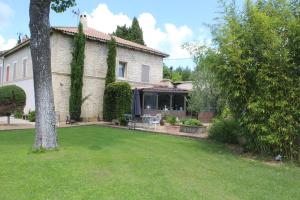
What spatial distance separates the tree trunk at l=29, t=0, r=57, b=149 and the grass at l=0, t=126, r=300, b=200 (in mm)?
548

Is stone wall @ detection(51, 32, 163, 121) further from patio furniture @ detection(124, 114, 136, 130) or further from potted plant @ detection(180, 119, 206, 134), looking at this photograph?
potted plant @ detection(180, 119, 206, 134)

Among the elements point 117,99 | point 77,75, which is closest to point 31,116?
point 77,75

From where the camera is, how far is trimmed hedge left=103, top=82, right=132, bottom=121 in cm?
2258

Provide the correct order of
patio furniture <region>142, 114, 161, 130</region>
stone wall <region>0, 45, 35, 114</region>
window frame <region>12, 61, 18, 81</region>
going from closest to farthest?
patio furniture <region>142, 114, 161, 130</region>, stone wall <region>0, 45, 35, 114</region>, window frame <region>12, 61, 18, 81</region>

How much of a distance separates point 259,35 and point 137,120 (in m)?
11.1

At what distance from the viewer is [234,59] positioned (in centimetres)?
950

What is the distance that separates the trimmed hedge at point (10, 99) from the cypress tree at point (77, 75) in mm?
4826

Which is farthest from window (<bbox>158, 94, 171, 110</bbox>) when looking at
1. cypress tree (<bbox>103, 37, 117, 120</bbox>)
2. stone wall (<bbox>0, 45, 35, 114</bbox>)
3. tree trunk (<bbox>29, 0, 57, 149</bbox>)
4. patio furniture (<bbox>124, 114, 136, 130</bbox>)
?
tree trunk (<bbox>29, 0, 57, 149</bbox>)

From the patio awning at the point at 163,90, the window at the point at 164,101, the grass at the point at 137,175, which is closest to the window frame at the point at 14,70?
the patio awning at the point at 163,90

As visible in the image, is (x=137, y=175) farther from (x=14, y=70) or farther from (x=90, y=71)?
(x=14, y=70)

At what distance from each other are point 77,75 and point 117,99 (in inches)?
119

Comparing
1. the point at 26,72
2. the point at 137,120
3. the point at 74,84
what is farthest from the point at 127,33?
the point at 137,120

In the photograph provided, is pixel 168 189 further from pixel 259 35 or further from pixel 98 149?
pixel 259 35

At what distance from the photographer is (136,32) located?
43844 mm
